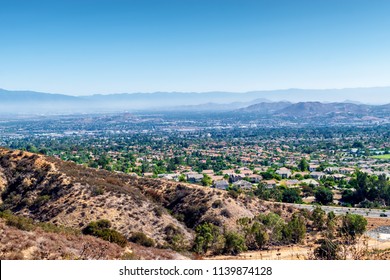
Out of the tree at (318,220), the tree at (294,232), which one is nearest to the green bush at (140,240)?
the tree at (294,232)

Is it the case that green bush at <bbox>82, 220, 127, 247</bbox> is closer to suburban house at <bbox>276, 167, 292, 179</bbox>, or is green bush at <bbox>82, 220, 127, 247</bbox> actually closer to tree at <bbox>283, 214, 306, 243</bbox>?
tree at <bbox>283, 214, 306, 243</bbox>

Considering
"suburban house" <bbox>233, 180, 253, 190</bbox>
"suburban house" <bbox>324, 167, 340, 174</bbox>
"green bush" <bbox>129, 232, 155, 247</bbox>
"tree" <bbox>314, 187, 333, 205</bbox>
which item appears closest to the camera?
"green bush" <bbox>129, 232, 155, 247</bbox>

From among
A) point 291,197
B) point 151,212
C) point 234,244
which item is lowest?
point 291,197

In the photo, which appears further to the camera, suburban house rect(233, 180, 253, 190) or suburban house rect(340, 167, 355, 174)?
suburban house rect(340, 167, 355, 174)

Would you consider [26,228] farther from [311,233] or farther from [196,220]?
[311,233]

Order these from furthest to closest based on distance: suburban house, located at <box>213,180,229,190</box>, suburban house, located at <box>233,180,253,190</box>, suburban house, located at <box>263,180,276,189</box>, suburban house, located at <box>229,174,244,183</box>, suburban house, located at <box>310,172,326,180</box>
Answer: suburban house, located at <box>310,172,326,180</box>, suburban house, located at <box>229,174,244,183</box>, suburban house, located at <box>263,180,276,189</box>, suburban house, located at <box>233,180,253,190</box>, suburban house, located at <box>213,180,229,190</box>

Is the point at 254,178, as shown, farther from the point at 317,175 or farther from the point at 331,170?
the point at 331,170

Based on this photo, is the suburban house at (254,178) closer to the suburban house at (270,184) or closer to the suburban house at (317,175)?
the suburban house at (270,184)

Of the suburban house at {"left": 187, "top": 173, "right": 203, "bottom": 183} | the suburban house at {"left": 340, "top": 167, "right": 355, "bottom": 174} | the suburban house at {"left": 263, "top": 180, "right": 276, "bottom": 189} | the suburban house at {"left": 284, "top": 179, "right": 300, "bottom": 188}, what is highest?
the suburban house at {"left": 263, "top": 180, "right": 276, "bottom": 189}

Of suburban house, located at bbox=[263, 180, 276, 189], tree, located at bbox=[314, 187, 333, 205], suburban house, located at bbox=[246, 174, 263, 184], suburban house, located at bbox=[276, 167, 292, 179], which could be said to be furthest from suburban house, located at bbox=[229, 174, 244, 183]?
tree, located at bbox=[314, 187, 333, 205]

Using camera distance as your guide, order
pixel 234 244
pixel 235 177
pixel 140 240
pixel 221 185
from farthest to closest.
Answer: pixel 235 177 → pixel 221 185 → pixel 234 244 → pixel 140 240

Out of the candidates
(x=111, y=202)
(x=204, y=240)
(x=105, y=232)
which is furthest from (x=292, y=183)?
(x=105, y=232)
